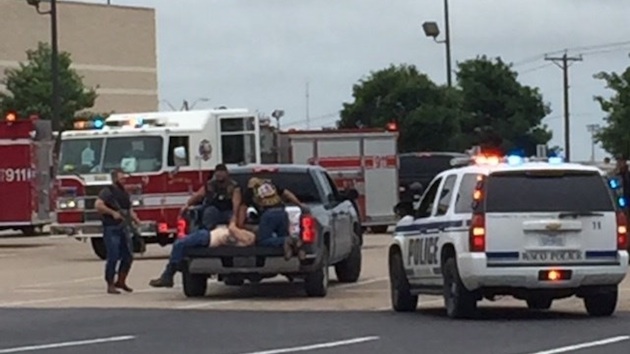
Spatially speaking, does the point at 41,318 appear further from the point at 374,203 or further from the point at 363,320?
the point at 374,203

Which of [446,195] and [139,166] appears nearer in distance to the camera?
[446,195]

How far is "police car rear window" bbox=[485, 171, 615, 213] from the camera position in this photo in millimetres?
18047

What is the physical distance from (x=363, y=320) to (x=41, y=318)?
3.82 meters

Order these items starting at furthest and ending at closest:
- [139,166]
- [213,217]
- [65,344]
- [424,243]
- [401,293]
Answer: [139,166], [213,217], [401,293], [424,243], [65,344]

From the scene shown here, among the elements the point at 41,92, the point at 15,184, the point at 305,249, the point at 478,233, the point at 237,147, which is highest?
the point at 41,92

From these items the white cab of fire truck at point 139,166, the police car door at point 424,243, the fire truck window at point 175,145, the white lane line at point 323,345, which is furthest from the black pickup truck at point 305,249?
the fire truck window at point 175,145

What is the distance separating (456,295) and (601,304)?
169 cm

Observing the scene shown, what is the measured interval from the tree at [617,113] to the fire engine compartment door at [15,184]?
1477 inches

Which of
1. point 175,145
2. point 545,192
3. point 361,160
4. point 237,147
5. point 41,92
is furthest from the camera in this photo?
point 41,92

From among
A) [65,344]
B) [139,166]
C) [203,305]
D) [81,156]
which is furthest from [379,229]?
[65,344]

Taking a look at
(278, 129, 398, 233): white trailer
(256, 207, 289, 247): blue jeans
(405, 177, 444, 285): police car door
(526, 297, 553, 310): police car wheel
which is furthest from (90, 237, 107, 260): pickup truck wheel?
(526, 297, 553, 310): police car wheel

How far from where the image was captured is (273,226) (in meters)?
22.0

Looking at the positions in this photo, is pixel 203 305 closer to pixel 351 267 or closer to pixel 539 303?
pixel 539 303

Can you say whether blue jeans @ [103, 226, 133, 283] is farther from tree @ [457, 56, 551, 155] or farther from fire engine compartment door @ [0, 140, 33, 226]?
tree @ [457, 56, 551, 155]
